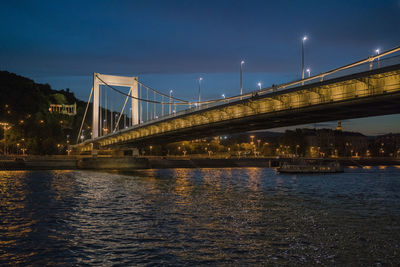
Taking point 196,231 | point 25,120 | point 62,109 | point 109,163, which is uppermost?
point 62,109

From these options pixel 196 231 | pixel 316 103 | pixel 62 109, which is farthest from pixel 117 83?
pixel 62 109

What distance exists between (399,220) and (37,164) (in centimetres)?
5788

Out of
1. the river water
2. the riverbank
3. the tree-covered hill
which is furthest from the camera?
the tree-covered hill

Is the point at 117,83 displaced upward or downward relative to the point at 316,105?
upward

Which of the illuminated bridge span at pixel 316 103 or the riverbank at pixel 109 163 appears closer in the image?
the illuminated bridge span at pixel 316 103

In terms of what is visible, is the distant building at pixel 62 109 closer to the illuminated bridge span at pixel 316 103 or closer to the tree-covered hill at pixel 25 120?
the tree-covered hill at pixel 25 120

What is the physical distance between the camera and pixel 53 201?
82.3 ft

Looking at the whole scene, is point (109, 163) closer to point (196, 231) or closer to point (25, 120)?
point (25, 120)

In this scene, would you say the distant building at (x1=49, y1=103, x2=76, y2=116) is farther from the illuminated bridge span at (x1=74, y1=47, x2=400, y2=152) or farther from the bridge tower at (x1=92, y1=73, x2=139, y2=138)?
the illuminated bridge span at (x1=74, y1=47, x2=400, y2=152)

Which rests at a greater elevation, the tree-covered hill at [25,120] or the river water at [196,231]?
the tree-covered hill at [25,120]

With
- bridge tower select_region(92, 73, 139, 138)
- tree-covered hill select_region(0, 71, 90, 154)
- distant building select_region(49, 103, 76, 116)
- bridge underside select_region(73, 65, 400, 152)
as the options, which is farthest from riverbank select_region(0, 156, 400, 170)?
distant building select_region(49, 103, 76, 116)

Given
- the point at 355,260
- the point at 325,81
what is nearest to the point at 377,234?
the point at 355,260

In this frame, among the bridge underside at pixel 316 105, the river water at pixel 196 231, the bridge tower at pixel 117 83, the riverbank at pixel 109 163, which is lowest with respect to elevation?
the river water at pixel 196 231

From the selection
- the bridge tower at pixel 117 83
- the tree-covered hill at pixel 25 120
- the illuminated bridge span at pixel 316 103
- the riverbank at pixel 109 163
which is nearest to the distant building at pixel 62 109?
the tree-covered hill at pixel 25 120
